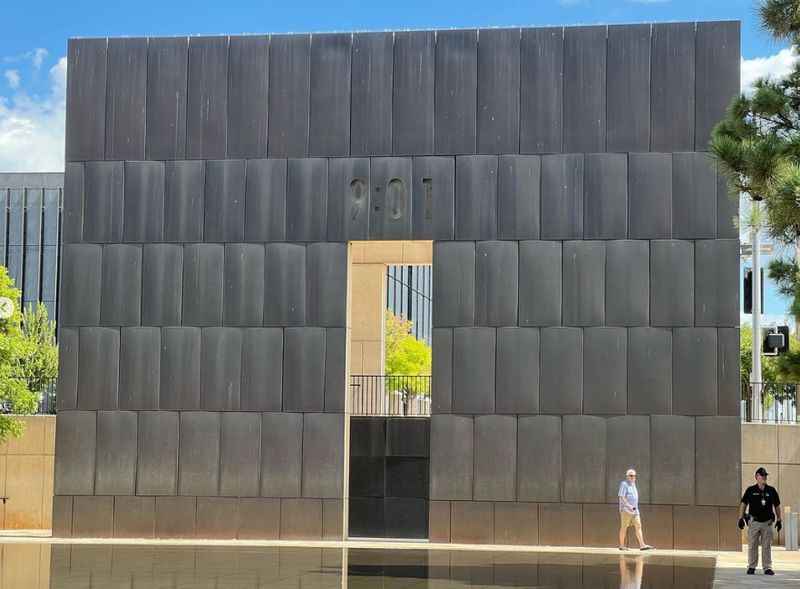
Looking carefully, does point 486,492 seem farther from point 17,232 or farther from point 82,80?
point 17,232

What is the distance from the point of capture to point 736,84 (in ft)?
80.8

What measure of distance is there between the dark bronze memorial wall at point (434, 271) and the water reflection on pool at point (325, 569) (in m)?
1.97

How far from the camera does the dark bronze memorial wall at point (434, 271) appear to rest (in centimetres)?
2434

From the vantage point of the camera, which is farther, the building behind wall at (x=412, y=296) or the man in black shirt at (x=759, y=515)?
the building behind wall at (x=412, y=296)

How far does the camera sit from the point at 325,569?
1961cm

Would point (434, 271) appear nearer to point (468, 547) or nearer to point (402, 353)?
point (468, 547)

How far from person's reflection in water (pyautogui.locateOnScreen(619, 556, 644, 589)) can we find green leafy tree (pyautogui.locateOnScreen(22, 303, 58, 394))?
3086 centimetres

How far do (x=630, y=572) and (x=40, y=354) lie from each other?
42169 millimetres

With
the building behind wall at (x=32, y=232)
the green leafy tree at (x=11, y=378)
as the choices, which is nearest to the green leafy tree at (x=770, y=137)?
the green leafy tree at (x=11, y=378)

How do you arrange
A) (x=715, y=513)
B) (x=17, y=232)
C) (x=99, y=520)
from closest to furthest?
(x=715, y=513)
(x=99, y=520)
(x=17, y=232)

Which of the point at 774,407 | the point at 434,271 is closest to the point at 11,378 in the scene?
the point at 434,271

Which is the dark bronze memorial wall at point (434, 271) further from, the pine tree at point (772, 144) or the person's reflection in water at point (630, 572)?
the pine tree at point (772, 144)

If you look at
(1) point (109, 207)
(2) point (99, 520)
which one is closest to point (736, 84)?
(1) point (109, 207)

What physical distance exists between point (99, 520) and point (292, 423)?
4664 millimetres
